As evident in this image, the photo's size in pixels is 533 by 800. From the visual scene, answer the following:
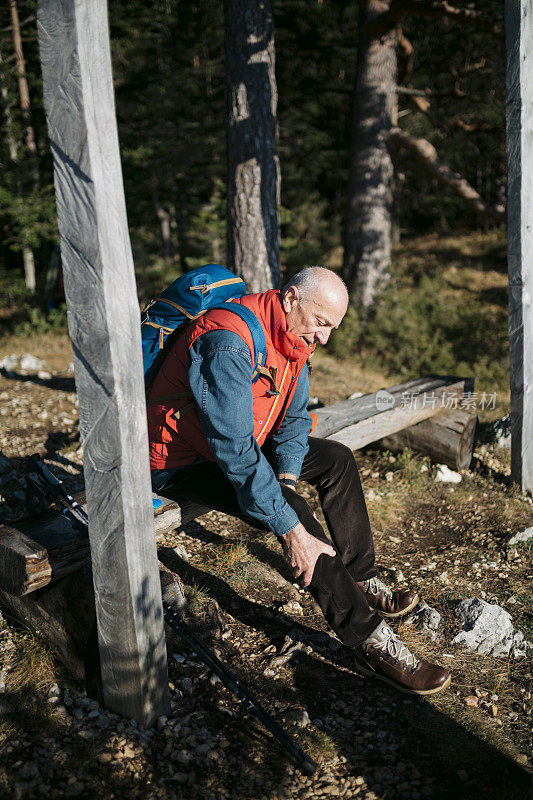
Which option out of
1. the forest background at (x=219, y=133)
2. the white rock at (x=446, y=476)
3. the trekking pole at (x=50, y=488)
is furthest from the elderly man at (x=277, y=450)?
the forest background at (x=219, y=133)

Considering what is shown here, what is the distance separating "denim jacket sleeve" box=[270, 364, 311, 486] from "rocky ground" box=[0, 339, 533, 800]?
834 mm

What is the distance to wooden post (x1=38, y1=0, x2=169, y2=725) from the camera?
1.83 metres

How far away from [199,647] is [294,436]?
1.17 m

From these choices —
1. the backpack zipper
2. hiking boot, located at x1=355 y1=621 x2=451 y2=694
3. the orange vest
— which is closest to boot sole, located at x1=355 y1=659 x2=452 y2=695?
hiking boot, located at x1=355 y1=621 x2=451 y2=694

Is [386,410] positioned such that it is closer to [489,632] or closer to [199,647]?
[489,632]

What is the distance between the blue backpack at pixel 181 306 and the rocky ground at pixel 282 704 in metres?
1.31

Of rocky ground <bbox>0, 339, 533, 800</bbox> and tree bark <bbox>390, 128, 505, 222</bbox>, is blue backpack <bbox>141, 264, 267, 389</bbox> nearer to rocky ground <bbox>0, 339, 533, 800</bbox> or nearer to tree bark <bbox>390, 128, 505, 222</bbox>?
rocky ground <bbox>0, 339, 533, 800</bbox>

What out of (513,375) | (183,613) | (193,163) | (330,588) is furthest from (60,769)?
(193,163)

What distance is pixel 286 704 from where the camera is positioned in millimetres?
2701

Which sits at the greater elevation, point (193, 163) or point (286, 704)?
point (193, 163)

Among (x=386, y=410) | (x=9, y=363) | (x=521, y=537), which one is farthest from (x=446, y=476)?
(x=9, y=363)

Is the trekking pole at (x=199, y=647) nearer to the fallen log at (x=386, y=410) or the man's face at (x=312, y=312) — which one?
the man's face at (x=312, y=312)

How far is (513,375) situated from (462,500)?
3.50 ft

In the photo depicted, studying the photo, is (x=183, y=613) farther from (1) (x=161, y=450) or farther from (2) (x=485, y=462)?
(2) (x=485, y=462)
